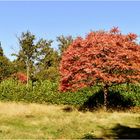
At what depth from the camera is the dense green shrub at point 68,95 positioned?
32844 millimetres

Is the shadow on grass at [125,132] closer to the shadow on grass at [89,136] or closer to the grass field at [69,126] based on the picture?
the grass field at [69,126]

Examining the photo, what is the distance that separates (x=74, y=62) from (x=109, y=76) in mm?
2995

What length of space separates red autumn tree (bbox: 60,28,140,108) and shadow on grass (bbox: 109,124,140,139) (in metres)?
6.11

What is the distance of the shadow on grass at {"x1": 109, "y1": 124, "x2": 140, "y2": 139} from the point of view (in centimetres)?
1826

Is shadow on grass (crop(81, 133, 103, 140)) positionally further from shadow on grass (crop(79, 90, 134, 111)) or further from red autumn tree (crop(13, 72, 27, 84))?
red autumn tree (crop(13, 72, 27, 84))

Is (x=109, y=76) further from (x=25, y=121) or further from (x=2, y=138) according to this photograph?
(x=2, y=138)

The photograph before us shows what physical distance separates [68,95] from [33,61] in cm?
2468

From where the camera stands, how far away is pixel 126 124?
2217 centimetres

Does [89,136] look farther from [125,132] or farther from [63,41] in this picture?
[63,41]

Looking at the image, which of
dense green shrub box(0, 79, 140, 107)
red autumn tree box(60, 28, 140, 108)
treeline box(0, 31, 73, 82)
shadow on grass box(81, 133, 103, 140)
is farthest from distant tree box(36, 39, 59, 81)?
shadow on grass box(81, 133, 103, 140)

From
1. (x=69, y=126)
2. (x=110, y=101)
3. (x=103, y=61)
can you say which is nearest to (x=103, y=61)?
(x=103, y=61)

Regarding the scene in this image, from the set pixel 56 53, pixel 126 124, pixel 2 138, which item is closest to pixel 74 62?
pixel 126 124

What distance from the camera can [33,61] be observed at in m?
59.1

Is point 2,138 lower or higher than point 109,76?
lower
